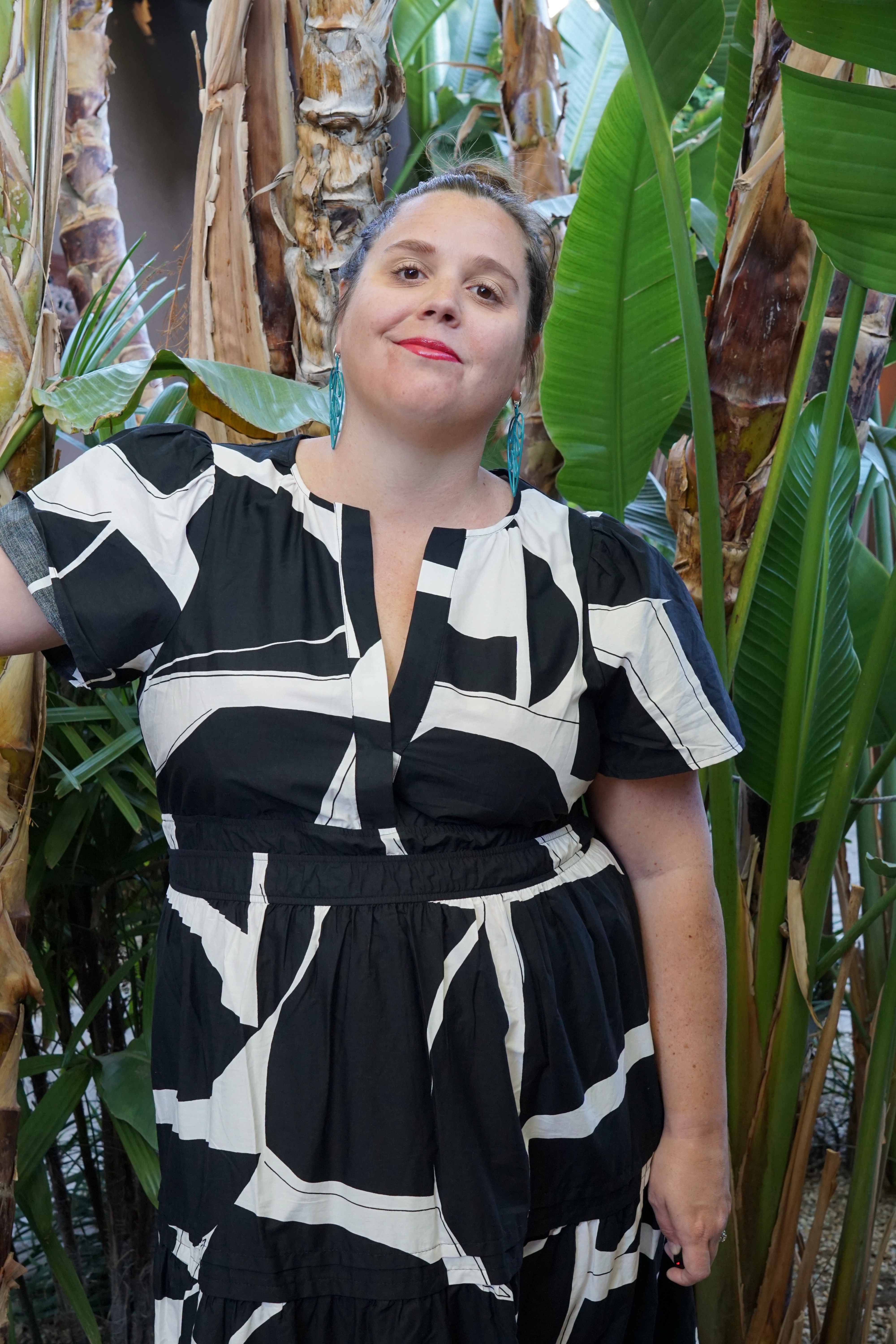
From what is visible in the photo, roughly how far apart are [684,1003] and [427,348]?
0.62 metres

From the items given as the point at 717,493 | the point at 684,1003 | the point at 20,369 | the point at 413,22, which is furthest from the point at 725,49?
the point at 684,1003

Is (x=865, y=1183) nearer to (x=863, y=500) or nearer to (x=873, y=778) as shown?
(x=873, y=778)

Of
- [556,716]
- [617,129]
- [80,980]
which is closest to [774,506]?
[617,129]

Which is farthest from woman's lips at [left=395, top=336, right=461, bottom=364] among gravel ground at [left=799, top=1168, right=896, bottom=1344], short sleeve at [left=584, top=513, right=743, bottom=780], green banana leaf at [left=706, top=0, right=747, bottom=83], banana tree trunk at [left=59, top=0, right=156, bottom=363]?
banana tree trunk at [left=59, top=0, right=156, bottom=363]

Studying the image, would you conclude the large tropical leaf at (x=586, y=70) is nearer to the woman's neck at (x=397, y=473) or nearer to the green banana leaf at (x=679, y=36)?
the green banana leaf at (x=679, y=36)

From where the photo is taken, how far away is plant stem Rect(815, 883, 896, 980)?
127 centimetres

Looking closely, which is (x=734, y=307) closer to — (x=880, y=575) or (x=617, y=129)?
(x=617, y=129)

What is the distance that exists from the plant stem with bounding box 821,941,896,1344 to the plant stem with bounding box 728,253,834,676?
0.46m

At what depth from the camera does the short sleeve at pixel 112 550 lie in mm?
815

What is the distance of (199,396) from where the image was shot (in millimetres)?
1031

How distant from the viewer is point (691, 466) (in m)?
1.37

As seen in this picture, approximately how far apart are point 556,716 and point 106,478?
0.40m

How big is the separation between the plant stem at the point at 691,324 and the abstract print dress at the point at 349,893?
311 millimetres

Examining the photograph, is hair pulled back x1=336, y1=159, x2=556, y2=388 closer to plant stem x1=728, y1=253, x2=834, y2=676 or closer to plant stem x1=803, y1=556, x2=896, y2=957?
plant stem x1=728, y1=253, x2=834, y2=676
